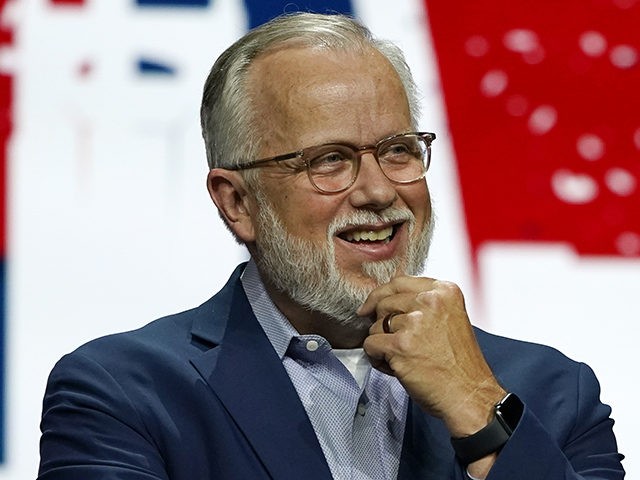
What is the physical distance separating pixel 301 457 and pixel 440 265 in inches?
47.3

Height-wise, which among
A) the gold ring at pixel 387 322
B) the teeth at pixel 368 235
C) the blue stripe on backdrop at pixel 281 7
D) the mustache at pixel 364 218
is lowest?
the gold ring at pixel 387 322

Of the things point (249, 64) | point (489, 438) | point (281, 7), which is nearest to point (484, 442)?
point (489, 438)

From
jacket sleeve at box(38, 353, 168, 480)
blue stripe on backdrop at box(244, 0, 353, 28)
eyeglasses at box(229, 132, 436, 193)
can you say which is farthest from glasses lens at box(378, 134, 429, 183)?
blue stripe on backdrop at box(244, 0, 353, 28)

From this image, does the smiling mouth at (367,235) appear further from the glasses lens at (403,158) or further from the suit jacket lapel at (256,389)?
the suit jacket lapel at (256,389)

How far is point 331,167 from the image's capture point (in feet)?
6.70

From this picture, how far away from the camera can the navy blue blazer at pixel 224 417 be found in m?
1.85

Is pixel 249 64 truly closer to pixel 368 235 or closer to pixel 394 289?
pixel 368 235

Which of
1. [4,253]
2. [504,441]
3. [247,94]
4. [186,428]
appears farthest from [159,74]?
[504,441]

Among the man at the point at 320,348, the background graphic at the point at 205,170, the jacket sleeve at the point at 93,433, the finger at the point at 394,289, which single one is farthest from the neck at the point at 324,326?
the background graphic at the point at 205,170

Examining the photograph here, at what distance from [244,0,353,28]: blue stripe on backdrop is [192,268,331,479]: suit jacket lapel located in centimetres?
116

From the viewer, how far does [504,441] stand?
1.83 meters

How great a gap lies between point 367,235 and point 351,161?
A: 0.38 ft

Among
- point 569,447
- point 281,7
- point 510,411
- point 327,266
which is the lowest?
point 569,447

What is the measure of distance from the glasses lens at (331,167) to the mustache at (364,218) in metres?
0.05
